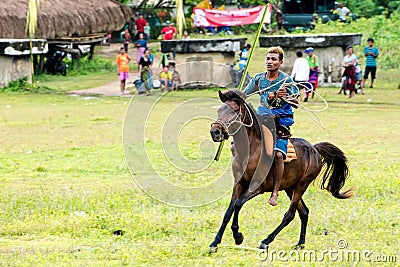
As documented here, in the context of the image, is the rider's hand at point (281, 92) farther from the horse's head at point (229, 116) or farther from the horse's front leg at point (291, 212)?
the horse's front leg at point (291, 212)

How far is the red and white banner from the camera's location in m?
37.1

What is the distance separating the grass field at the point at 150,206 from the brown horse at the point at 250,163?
1.05 ft

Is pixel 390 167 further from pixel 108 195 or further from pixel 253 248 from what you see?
pixel 253 248

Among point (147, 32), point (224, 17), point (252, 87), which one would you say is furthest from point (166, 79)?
point (252, 87)

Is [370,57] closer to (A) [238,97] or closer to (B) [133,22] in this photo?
(B) [133,22]

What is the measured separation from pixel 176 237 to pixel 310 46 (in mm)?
18654

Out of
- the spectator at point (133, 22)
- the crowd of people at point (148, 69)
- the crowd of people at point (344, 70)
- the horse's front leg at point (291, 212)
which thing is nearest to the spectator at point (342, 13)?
the crowd of people at point (148, 69)

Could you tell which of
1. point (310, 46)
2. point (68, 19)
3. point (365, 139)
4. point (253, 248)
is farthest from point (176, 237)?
point (68, 19)

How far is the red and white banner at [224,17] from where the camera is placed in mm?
37062

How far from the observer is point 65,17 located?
31.5m

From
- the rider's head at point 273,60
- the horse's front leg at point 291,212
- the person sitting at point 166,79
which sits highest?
the rider's head at point 273,60

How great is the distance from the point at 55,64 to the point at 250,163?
24.3 meters

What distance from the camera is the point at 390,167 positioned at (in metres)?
13.0

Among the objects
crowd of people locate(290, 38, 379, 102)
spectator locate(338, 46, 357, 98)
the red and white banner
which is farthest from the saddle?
the red and white banner
